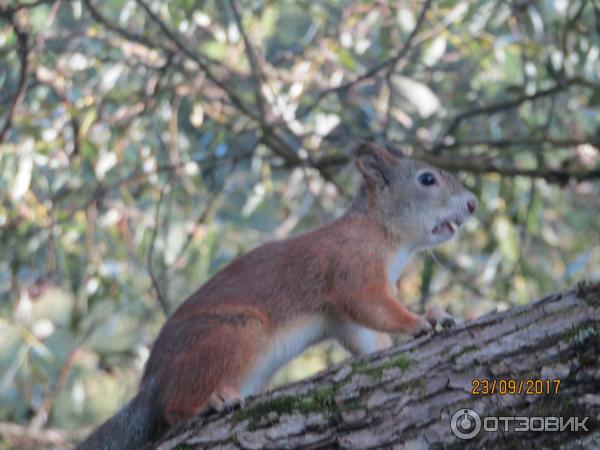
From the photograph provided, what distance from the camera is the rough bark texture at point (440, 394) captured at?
6.95ft

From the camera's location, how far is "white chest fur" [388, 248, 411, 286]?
3592 mm

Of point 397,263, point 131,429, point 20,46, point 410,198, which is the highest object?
point 20,46

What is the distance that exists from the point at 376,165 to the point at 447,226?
0.39 meters

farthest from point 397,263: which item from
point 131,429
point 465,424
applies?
point 465,424

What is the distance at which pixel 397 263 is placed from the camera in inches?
143

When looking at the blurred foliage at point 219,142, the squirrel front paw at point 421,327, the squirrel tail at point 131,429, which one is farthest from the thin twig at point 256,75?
the squirrel tail at point 131,429

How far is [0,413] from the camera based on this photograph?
5.83 meters

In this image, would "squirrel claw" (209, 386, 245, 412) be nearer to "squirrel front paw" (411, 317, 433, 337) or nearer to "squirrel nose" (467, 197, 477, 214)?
"squirrel front paw" (411, 317, 433, 337)

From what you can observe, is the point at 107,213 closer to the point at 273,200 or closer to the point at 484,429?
the point at 273,200

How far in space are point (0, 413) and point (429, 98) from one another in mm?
3229

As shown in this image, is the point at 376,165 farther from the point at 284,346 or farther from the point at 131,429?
the point at 131,429

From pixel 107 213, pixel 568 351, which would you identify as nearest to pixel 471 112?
pixel 107 213

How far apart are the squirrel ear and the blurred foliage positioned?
28cm

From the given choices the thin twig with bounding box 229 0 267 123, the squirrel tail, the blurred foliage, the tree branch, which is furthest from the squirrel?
the tree branch
